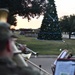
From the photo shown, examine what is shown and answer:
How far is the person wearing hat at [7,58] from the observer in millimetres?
1697

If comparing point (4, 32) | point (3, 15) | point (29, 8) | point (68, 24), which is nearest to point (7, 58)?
point (4, 32)

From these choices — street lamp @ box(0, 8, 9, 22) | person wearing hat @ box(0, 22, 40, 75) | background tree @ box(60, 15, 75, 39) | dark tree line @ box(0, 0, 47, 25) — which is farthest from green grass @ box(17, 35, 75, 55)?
background tree @ box(60, 15, 75, 39)

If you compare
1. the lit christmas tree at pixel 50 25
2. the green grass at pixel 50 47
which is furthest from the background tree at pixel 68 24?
the green grass at pixel 50 47

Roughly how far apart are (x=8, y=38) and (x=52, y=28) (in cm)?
5497

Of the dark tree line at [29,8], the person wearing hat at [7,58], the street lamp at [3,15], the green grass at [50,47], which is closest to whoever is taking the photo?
the person wearing hat at [7,58]

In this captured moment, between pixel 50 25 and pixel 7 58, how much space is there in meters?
55.2

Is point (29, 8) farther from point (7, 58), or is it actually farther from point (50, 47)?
point (7, 58)

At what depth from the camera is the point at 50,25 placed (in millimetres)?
56875

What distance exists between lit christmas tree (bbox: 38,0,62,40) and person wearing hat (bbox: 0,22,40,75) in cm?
5394

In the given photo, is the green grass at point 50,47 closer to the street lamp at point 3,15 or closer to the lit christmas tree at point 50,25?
the lit christmas tree at point 50,25

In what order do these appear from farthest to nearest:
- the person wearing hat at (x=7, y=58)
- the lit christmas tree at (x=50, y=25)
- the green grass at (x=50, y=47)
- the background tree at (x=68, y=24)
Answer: the background tree at (x=68, y=24)
the lit christmas tree at (x=50, y=25)
the green grass at (x=50, y=47)
the person wearing hat at (x=7, y=58)

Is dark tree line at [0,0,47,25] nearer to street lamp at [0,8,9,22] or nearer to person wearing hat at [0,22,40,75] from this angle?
street lamp at [0,8,9,22]

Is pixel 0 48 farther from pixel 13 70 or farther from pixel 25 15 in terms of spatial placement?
pixel 25 15

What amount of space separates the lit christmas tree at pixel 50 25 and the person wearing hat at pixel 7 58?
53943 mm
